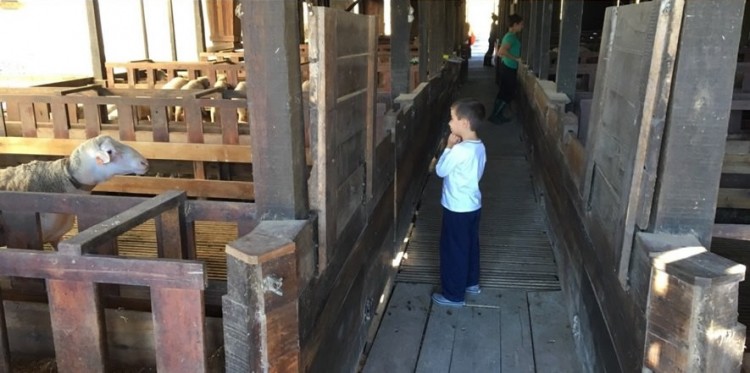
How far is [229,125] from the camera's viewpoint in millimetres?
5016

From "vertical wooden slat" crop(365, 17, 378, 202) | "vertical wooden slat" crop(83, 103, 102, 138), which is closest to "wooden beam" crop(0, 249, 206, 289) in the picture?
"vertical wooden slat" crop(365, 17, 378, 202)

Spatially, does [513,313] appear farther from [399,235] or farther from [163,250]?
[163,250]

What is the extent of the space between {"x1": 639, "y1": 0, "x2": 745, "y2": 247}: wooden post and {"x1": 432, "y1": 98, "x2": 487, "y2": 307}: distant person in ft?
6.33

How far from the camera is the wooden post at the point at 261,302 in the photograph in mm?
1972

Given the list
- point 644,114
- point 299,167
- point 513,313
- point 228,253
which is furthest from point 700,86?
point 513,313

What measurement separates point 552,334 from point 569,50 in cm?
360

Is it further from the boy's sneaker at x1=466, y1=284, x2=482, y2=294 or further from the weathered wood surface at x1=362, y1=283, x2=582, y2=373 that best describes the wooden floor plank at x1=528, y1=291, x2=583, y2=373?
the boy's sneaker at x1=466, y1=284, x2=482, y2=294

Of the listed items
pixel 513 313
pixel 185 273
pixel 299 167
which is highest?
pixel 299 167

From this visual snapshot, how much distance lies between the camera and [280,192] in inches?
88.8

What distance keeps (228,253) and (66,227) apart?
1.96 metres

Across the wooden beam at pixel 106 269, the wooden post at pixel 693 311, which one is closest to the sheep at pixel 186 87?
the wooden beam at pixel 106 269

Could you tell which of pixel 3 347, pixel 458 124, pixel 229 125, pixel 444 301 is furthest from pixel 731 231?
pixel 229 125

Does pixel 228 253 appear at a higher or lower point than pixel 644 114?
lower

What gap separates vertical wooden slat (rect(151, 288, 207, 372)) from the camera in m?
1.87
